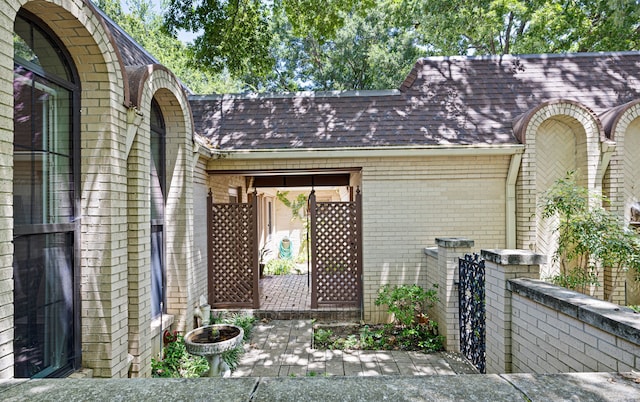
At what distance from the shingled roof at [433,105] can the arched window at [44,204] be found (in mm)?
3843

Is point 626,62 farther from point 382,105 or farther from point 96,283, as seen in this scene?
point 96,283

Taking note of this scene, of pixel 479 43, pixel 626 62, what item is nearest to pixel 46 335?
pixel 626 62

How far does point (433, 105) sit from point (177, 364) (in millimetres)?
6472

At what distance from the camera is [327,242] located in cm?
726

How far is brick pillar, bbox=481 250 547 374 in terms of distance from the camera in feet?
11.8

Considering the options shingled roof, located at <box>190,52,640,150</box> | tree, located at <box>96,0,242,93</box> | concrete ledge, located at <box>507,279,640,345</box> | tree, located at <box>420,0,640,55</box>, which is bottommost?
concrete ledge, located at <box>507,279,640,345</box>

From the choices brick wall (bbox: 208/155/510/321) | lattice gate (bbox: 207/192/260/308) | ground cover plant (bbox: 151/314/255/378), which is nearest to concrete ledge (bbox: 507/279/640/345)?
brick wall (bbox: 208/155/510/321)

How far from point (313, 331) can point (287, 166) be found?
3070 millimetres

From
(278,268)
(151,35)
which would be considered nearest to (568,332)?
(278,268)

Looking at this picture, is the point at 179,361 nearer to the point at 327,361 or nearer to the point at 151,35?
the point at 327,361

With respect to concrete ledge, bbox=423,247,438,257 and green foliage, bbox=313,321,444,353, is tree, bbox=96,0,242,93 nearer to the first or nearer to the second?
concrete ledge, bbox=423,247,438,257

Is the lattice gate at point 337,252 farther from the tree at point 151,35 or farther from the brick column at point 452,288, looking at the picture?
the tree at point 151,35

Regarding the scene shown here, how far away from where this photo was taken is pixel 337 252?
Answer: 7281mm

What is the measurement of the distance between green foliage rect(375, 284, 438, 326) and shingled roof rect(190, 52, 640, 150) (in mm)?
2680
